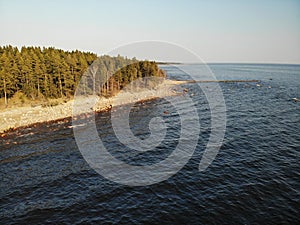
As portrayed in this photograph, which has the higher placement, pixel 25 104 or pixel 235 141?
pixel 25 104

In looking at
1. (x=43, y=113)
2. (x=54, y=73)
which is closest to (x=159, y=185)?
(x=43, y=113)

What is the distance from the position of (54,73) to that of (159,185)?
59662mm

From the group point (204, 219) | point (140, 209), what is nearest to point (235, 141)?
point (204, 219)

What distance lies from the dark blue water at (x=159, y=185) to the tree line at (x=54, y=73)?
91.0 ft

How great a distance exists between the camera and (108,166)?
30.8 metres

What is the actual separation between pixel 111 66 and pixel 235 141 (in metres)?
60.2

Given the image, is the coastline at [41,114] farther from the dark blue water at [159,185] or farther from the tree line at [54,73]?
the tree line at [54,73]

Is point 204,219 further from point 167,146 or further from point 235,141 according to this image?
point 235,141

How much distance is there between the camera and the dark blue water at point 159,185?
68.0 feet

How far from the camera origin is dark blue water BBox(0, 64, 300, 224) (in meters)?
20.7

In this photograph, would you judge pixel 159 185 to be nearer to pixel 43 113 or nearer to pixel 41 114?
pixel 41 114

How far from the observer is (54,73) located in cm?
7019

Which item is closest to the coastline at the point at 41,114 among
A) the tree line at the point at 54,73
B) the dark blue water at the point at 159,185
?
the dark blue water at the point at 159,185

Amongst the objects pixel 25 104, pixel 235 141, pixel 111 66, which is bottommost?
pixel 235 141
